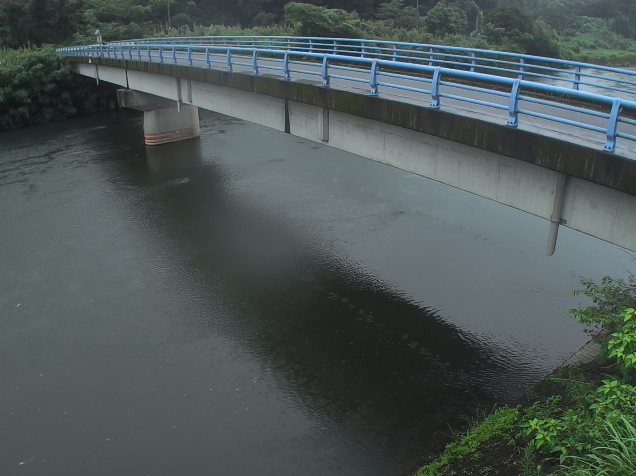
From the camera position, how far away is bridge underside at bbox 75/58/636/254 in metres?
9.05

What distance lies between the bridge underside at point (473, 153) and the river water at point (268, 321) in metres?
3.62

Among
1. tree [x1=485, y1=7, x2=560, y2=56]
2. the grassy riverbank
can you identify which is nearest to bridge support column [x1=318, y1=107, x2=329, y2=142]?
the grassy riverbank

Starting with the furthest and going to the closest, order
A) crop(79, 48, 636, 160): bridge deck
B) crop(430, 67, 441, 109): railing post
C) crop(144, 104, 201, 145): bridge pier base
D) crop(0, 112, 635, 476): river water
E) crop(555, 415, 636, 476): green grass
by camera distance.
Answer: crop(144, 104, 201, 145): bridge pier base < crop(430, 67, 441, 109): railing post < crop(0, 112, 635, 476): river water < crop(79, 48, 636, 160): bridge deck < crop(555, 415, 636, 476): green grass

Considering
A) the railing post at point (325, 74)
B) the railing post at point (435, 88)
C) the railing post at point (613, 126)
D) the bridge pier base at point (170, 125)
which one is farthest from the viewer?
the bridge pier base at point (170, 125)

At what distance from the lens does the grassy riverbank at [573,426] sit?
20.5ft

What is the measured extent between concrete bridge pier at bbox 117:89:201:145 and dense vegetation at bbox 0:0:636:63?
2103 cm

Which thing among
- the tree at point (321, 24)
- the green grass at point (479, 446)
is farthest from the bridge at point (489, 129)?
the tree at point (321, 24)

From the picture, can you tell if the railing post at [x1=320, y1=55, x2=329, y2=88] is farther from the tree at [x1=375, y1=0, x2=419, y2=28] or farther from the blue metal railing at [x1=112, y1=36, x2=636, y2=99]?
the tree at [x1=375, y1=0, x2=419, y2=28]

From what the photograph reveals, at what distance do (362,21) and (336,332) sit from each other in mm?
52298

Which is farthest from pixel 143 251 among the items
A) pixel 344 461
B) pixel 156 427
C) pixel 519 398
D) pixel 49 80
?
pixel 49 80

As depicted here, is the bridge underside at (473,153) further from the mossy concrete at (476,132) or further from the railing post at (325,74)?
the railing post at (325,74)

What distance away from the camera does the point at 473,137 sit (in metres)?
10.7

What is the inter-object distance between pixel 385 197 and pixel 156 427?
13.5 meters

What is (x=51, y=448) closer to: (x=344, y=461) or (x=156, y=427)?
(x=156, y=427)
